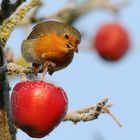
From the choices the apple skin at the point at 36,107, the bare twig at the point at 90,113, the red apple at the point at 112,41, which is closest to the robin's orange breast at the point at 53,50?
the bare twig at the point at 90,113

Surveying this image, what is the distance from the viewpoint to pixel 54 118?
2.69 m

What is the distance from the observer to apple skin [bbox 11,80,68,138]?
267cm

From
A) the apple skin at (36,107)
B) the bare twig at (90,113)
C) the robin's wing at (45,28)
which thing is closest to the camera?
the apple skin at (36,107)

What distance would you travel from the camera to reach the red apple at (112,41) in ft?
21.7

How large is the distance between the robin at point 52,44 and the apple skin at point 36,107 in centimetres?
51

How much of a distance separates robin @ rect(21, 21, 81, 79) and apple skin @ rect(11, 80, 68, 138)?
509 millimetres

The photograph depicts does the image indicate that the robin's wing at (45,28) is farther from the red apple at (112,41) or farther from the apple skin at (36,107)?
the red apple at (112,41)

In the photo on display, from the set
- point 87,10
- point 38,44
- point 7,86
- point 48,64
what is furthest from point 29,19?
point 7,86

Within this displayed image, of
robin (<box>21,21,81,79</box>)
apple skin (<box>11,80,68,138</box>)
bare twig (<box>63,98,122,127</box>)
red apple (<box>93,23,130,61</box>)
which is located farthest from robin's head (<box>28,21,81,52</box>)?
red apple (<box>93,23,130,61</box>)

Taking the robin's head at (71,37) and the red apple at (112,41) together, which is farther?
the red apple at (112,41)

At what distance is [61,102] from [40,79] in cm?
17

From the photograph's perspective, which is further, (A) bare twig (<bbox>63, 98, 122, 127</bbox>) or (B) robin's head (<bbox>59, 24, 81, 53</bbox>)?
(B) robin's head (<bbox>59, 24, 81, 53</bbox>)

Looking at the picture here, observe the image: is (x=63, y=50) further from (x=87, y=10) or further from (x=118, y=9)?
(x=118, y=9)

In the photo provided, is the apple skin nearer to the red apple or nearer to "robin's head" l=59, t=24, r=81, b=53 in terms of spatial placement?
"robin's head" l=59, t=24, r=81, b=53
